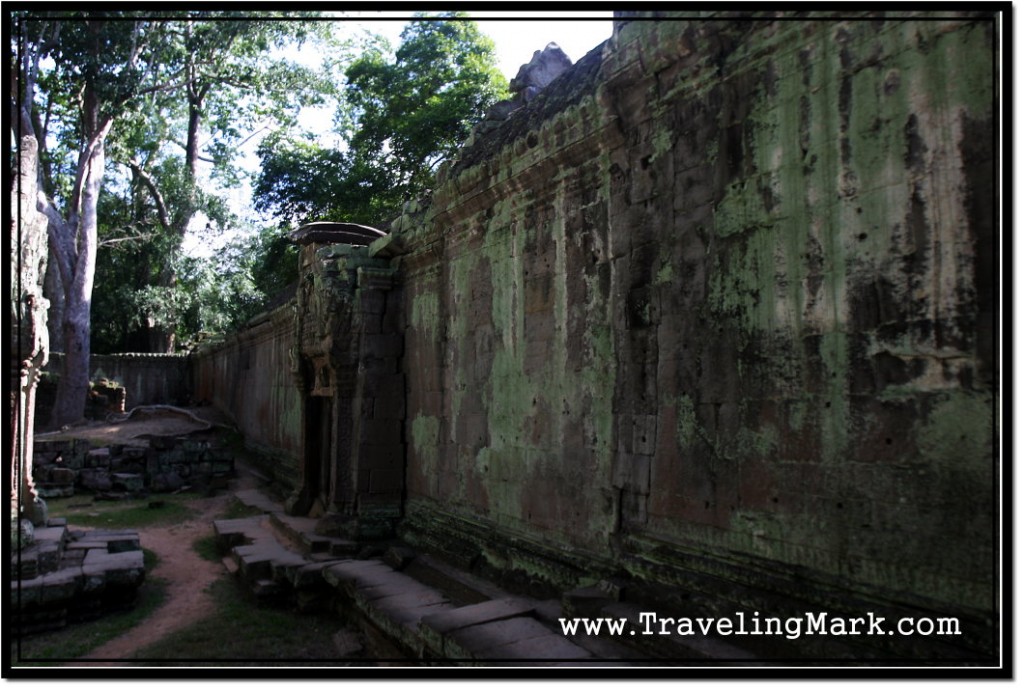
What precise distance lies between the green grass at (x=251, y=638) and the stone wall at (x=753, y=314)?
149 cm

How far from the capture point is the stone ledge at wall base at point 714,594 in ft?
10.2

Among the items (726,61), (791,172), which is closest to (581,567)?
(791,172)

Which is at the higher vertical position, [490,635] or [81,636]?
[490,635]

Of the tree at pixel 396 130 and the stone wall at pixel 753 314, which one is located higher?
the tree at pixel 396 130

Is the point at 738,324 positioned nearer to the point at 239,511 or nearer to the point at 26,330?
the point at 26,330

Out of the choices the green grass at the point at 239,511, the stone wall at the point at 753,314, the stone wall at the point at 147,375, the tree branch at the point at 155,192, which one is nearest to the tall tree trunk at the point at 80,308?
the stone wall at the point at 147,375

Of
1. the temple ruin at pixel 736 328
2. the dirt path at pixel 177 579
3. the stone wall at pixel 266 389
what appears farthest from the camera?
the stone wall at pixel 266 389

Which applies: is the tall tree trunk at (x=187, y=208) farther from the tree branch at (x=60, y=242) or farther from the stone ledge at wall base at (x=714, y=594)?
the stone ledge at wall base at (x=714, y=594)

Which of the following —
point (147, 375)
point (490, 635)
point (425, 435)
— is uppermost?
point (147, 375)

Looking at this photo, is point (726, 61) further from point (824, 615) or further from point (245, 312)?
point (245, 312)

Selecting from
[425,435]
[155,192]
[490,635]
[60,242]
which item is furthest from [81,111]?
[490,635]

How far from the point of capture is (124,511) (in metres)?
11.6

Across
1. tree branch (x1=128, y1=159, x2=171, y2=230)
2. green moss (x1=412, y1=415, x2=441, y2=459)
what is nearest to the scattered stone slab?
green moss (x1=412, y1=415, x2=441, y2=459)

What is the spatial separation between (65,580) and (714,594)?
520cm
